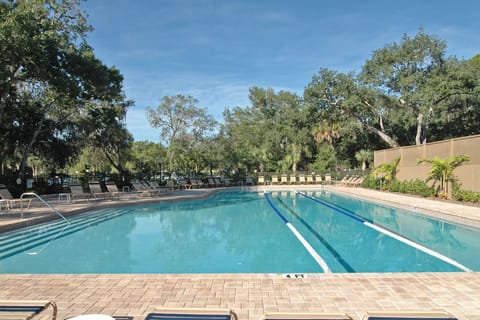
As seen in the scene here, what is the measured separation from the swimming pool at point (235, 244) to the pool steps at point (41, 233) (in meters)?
0.02

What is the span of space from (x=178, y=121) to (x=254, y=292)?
24509 millimetres

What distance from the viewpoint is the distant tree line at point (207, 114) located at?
14633 millimetres

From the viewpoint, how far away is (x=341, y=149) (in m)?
32.8

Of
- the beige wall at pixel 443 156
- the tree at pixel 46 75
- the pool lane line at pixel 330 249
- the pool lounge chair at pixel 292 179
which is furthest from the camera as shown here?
the pool lounge chair at pixel 292 179

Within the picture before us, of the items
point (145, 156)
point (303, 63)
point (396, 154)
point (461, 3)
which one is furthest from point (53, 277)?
point (145, 156)

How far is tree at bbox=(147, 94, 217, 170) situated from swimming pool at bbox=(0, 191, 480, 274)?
15485 millimetres

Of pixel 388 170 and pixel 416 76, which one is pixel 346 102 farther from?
pixel 388 170

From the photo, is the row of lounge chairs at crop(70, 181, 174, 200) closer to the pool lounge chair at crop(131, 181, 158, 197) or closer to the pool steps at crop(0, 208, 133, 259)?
the pool lounge chair at crop(131, 181, 158, 197)

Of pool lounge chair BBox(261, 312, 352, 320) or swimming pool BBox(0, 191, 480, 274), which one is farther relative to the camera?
swimming pool BBox(0, 191, 480, 274)

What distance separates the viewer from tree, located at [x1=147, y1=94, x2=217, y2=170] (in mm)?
26797

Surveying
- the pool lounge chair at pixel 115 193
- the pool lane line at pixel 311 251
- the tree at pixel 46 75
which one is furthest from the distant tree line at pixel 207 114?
the pool lane line at pixel 311 251

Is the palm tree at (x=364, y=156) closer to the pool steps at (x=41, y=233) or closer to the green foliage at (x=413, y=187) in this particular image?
the green foliage at (x=413, y=187)

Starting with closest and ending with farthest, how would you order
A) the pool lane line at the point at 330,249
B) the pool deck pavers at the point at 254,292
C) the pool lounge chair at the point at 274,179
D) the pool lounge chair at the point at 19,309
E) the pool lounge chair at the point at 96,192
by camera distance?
the pool lounge chair at the point at 19,309
the pool deck pavers at the point at 254,292
the pool lane line at the point at 330,249
the pool lounge chair at the point at 96,192
the pool lounge chair at the point at 274,179

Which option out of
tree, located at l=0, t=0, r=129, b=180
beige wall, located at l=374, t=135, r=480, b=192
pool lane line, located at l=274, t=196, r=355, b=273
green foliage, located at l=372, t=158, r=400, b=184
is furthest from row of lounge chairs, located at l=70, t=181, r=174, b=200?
beige wall, located at l=374, t=135, r=480, b=192
